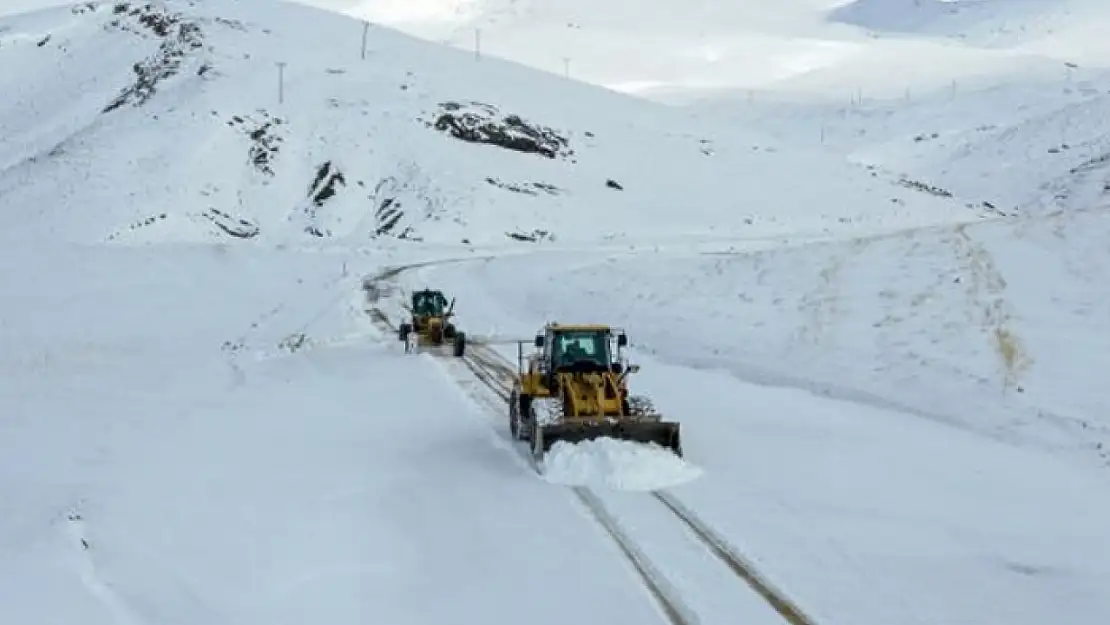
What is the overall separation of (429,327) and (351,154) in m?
50.0

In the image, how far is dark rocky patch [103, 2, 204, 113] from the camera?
9062cm

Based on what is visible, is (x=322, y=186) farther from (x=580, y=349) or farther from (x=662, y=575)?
(x=662, y=575)

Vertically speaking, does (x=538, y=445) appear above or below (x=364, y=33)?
below

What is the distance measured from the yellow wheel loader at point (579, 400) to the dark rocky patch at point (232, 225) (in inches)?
2043

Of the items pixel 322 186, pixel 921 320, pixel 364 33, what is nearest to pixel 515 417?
pixel 921 320

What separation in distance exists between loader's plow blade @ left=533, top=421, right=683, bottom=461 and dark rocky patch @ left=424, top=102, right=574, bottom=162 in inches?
2839

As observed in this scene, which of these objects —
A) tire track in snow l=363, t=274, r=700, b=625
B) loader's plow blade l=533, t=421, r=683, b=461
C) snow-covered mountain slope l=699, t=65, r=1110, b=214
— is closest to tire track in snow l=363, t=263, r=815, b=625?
tire track in snow l=363, t=274, r=700, b=625

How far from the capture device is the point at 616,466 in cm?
1561

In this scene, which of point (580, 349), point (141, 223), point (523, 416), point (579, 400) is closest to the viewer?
point (579, 400)

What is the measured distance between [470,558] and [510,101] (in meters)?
90.3

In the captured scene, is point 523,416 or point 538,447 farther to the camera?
point 523,416

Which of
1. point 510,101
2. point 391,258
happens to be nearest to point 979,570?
point 391,258

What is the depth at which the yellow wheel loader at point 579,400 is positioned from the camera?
16516 millimetres

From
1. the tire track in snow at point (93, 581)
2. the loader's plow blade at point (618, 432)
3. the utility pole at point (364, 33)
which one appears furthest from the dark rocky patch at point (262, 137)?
the tire track in snow at point (93, 581)
